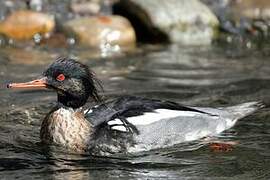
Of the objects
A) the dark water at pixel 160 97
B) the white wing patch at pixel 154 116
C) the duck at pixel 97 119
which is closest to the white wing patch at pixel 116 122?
the duck at pixel 97 119

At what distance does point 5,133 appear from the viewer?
865 centimetres

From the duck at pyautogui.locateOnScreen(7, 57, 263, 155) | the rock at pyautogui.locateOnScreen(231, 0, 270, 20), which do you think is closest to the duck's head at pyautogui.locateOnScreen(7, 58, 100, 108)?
the duck at pyautogui.locateOnScreen(7, 57, 263, 155)

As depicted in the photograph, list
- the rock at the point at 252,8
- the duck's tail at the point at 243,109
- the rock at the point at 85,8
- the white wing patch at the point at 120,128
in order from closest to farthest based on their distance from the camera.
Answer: the white wing patch at the point at 120,128 → the duck's tail at the point at 243,109 → the rock at the point at 85,8 → the rock at the point at 252,8

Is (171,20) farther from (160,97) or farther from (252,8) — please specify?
(160,97)

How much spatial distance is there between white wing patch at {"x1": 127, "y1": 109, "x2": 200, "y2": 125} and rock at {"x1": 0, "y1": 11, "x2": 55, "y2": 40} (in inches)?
275

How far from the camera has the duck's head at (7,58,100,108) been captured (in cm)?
803

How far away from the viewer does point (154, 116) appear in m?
8.26

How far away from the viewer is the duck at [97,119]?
26.2 ft

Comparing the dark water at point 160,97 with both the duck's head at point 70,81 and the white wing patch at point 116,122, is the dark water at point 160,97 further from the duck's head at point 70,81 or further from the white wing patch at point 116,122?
the duck's head at point 70,81

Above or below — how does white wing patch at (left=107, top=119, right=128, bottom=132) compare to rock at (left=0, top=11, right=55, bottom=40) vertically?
below

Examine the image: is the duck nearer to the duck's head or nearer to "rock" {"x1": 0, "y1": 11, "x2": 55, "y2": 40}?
the duck's head

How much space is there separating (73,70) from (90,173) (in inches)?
50.1

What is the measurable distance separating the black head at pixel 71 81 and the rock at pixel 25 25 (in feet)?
22.2

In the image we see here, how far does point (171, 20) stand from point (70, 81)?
304 inches
